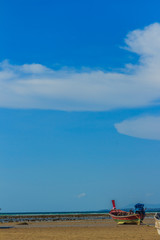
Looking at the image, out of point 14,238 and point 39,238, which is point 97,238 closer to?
point 39,238

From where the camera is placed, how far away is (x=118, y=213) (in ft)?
191

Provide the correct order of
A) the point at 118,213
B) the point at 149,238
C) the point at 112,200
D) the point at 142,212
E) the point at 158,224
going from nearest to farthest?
1. the point at 158,224
2. the point at 149,238
3. the point at 142,212
4. the point at 118,213
5. the point at 112,200

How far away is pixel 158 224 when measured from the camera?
98.5ft

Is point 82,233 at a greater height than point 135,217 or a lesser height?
greater

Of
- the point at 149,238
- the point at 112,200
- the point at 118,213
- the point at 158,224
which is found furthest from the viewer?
the point at 112,200

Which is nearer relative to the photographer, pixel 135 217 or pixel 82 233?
pixel 82 233

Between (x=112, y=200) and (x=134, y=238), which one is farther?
(x=112, y=200)

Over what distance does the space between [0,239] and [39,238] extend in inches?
147

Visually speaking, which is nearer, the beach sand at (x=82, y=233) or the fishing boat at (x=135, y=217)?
the beach sand at (x=82, y=233)

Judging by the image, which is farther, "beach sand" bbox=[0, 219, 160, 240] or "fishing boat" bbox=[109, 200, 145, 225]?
"fishing boat" bbox=[109, 200, 145, 225]

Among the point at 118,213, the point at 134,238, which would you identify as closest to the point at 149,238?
the point at 134,238

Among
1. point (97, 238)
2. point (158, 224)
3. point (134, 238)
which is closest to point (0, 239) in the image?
point (97, 238)

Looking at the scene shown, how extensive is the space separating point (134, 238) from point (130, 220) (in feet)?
73.0

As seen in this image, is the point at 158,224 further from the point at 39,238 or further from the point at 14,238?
the point at 14,238
